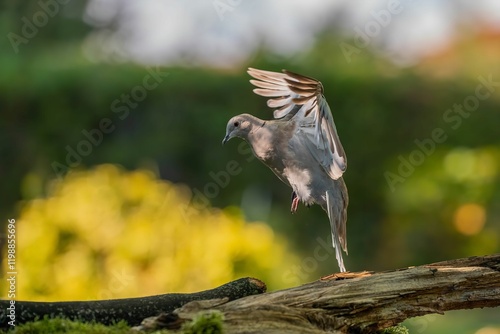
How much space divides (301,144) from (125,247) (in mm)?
1336

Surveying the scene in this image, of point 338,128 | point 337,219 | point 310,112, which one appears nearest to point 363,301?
point 337,219

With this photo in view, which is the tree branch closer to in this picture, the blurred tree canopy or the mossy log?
the mossy log

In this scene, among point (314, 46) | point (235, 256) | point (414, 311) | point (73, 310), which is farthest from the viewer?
point (314, 46)

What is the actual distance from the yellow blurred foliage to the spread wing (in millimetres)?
1155

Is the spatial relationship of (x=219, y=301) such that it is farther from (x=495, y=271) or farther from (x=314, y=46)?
(x=314, y=46)

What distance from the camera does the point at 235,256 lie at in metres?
4.10

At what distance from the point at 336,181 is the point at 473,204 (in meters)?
3.54

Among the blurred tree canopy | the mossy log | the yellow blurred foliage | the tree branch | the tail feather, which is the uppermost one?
the blurred tree canopy

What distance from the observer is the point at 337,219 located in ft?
10.3

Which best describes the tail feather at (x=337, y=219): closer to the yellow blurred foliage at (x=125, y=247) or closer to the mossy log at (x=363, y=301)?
the mossy log at (x=363, y=301)

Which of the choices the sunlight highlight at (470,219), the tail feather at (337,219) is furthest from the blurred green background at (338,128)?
the tail feather at (337,219)

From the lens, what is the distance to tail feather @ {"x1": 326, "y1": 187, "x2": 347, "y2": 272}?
3082 mm

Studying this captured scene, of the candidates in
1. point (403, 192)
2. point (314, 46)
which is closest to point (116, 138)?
point (314, 46)

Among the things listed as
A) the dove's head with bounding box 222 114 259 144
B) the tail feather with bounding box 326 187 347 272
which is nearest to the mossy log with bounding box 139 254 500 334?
the tail feather with bounding box 326 187 347 272
